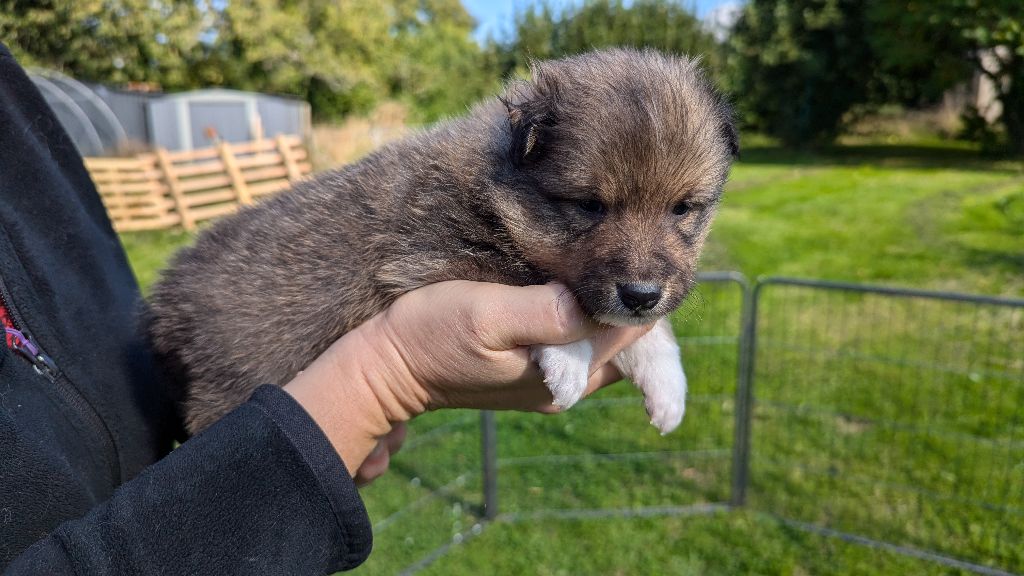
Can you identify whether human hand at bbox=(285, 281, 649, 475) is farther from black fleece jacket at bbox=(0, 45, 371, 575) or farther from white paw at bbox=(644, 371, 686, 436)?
white paw at bbox=(644, 371, 686, 436)

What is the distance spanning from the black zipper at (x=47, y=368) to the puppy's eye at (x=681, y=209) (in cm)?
163

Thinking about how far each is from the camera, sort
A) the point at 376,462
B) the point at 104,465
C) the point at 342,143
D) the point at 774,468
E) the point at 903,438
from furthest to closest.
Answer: the point at 342,143
the point at 903,438
the point at 774,468
the point at 376,462
the point at 104,465

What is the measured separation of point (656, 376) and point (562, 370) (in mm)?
417

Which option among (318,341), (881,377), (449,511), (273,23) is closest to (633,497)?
(449,511)

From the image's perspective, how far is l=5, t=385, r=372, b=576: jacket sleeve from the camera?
1.53 metres

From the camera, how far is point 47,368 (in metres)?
1.89

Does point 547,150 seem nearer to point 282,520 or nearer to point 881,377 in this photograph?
point 282,520

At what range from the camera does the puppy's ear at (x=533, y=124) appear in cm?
224

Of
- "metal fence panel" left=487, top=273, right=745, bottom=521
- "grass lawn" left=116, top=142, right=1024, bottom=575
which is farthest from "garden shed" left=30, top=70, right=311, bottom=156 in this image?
"grass lawn" left=116, top=142, right=1024, bottom=575

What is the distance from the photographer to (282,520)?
5.43 feet

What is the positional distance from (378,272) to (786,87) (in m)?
29.7

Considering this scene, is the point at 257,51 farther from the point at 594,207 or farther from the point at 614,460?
the point at 594,207

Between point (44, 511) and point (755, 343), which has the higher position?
point (44, 511)

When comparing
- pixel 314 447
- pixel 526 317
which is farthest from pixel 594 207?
pixel 314 447
